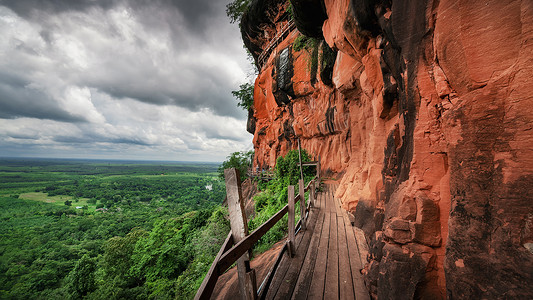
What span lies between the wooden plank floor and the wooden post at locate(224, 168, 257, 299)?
75 centimetres

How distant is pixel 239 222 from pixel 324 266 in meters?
2.23

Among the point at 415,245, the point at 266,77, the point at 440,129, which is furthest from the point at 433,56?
the point at 266,77

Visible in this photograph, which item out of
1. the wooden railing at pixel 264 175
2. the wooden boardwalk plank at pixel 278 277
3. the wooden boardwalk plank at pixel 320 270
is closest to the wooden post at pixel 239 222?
the wooden boardwalk plank at pixel 278 277

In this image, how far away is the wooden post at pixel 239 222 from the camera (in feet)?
6.30

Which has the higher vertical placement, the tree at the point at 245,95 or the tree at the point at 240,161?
the tree at the point at 245,95

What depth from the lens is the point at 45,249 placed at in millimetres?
27656

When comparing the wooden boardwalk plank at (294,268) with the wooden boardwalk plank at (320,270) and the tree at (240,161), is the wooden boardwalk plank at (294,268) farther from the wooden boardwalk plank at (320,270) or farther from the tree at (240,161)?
the tree at (240,161)

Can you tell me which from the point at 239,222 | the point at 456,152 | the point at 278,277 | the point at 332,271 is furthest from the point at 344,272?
the point at 456,152

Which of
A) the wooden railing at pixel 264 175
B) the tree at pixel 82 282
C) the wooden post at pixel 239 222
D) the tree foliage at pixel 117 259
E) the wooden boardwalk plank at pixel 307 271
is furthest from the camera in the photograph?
the wooden railing at pixel 264 175

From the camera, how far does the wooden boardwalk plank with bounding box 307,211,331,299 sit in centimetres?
250

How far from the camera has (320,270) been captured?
3.02m

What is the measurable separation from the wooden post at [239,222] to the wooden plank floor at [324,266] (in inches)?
29.4

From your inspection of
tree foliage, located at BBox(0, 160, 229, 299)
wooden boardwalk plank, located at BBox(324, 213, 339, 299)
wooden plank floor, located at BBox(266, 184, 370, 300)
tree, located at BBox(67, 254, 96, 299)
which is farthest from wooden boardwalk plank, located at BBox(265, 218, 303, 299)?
tree, located at BBox(67, 254, 96, 299)

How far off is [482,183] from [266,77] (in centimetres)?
1935
